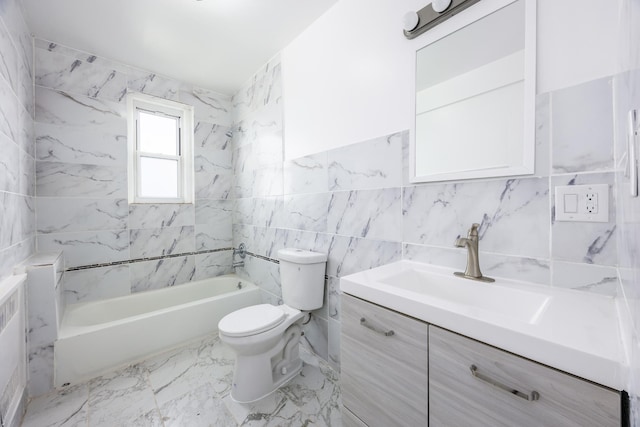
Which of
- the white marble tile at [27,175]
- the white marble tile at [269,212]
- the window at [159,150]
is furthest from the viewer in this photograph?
the window at [159,150]

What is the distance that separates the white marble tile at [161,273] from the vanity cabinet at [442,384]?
227cm

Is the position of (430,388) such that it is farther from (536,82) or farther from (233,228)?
(233,228)

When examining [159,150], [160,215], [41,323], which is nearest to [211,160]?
[159,150]

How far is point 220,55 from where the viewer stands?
228cm

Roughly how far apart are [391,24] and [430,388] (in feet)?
5.65

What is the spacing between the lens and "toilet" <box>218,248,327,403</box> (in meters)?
1.49

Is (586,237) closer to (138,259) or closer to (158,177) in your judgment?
(138,259)

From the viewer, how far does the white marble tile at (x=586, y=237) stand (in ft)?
2.66

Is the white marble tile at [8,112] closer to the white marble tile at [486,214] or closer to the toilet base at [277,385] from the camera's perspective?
the toilet base at [277,385]

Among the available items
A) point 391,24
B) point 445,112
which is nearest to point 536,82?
point 445,112

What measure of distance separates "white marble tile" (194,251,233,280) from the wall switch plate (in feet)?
9.73

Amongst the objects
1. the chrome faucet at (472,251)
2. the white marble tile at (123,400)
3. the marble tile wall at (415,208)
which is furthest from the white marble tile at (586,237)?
the white marble tile at (123,400)

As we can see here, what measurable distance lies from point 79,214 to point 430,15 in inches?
117

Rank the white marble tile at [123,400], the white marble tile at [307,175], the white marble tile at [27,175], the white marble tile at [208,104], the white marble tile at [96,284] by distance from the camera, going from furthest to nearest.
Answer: the white marble tile at [208,104] < the white marble tile at [96,284] < the white marble tile at [307,175] < the white marble tile at [27,175] < the white marble tile at [123,400]
